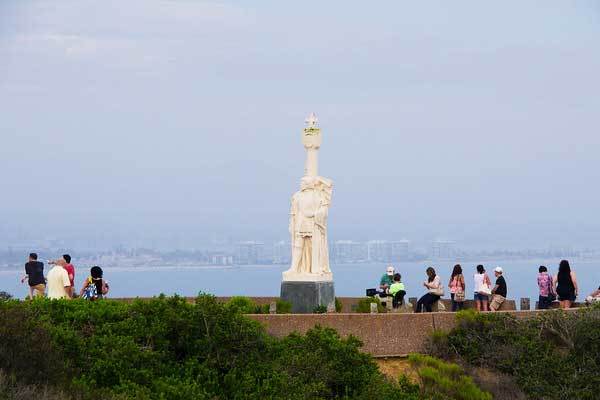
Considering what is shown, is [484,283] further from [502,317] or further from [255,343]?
[255,343]

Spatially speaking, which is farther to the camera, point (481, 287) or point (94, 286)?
point (481, 287)

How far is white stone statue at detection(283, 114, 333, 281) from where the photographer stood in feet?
97.8

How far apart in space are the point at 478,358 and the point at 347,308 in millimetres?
6113

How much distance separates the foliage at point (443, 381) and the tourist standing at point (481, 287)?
174 inches

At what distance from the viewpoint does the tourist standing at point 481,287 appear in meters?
29.0

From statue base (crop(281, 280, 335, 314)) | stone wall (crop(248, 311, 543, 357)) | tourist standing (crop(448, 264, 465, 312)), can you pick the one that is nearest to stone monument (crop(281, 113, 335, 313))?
statue base (crop(281, 280, 335, 314))

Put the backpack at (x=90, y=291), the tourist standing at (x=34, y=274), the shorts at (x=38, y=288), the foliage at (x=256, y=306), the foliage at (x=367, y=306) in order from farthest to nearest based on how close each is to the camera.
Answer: the foliage at (x=367, y=306) < the shorts at (x=38, y=288) < the tourist standing at (x=34, y=274) < the foliage at (x=256, y=306) < the backpack at (x=90, y=291)

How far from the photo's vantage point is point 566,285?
2906 cm

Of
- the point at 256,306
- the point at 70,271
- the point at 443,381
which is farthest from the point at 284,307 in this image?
the point at 443,381

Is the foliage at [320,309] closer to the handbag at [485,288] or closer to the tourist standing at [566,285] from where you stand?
the handbag at [485,288]

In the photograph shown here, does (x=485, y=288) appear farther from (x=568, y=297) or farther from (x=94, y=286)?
(x=94, y=286)

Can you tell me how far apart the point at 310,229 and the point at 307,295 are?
1477 millimetres

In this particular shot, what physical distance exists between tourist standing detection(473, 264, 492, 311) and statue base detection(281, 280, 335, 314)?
10.1 feet

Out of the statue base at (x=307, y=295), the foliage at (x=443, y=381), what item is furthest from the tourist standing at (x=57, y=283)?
the foliage at (x=443, y=381)
